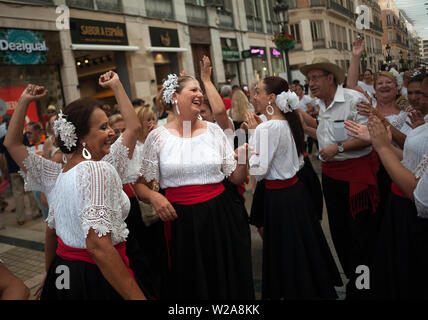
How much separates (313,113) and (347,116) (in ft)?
16.3

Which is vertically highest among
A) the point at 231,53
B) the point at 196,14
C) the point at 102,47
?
the point at 196,14

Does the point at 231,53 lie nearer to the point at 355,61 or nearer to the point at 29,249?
the point at 355,61

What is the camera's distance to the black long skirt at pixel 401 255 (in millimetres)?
1964

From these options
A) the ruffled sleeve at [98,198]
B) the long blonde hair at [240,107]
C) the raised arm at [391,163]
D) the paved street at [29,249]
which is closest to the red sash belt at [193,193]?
the ruffled sleeve at [98,198]

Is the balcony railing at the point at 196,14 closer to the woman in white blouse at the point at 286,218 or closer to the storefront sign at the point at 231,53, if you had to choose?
the storefront sign at the point at 231,53

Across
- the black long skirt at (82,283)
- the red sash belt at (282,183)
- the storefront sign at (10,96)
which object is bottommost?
the black long skirt at (82,283)

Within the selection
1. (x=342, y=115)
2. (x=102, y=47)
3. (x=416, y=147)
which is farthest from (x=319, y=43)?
(x=102, y=47)

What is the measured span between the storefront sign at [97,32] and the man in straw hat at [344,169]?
846 centimetres

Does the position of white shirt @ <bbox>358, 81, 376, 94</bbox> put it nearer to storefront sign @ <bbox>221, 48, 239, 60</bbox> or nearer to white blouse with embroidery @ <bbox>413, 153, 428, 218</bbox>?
storefront sign @ <bbox>221, 48, 239, 60</bbox>

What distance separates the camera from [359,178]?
3.04 m

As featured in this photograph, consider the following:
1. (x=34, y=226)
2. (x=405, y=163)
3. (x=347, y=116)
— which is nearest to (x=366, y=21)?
(x=347, y=116)

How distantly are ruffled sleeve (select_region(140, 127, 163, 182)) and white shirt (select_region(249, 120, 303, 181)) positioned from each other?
828mm

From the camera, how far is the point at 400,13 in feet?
7.55

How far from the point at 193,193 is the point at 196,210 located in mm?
121
